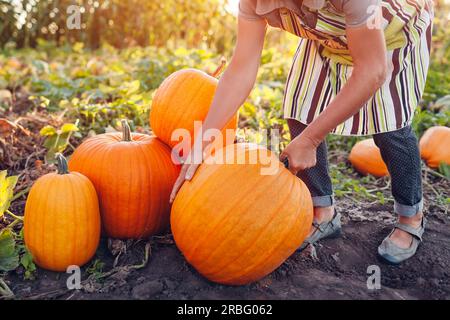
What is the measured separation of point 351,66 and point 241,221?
2.64 ft

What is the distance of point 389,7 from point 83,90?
272 cm

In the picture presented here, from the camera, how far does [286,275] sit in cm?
193

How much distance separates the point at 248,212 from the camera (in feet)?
5.73

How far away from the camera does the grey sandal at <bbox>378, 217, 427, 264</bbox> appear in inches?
85.2

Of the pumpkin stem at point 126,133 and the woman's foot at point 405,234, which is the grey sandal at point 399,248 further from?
the pumpkin stem at point 126,133

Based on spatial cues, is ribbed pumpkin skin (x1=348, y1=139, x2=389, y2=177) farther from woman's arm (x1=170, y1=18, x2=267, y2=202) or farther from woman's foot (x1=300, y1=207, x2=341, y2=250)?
woman's arm (x1=170, y1=18, x2=267, y2=202)

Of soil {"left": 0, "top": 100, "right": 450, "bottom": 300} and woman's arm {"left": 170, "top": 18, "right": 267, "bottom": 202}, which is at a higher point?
woman's arm {"left": 170, "top": 18, "right": 267, "bottom": 202}

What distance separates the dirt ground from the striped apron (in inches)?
21.3

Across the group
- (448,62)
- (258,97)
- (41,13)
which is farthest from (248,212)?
(41,13)

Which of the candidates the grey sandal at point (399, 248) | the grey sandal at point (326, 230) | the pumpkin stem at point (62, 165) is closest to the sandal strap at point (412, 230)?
the grey sandal at point (399, 248)

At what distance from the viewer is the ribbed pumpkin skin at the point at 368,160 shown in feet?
10.4

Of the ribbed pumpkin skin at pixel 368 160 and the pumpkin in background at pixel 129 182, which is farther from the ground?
the pumpkin in background at pixel 129 182

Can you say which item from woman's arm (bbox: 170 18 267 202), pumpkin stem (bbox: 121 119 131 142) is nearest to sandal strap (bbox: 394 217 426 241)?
woman's arm (bbox: 170 18 267 202)

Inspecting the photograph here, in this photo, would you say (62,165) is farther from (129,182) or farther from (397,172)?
(397,172)
